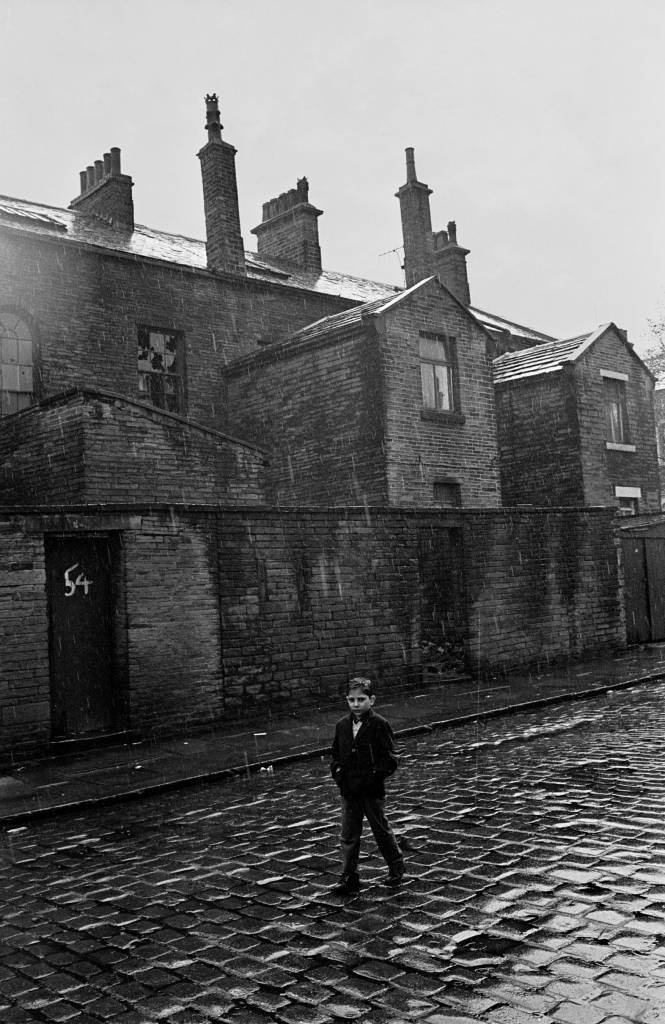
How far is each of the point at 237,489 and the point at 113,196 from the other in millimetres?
12367

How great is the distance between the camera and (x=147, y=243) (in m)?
22.9

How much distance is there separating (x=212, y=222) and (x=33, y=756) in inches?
657

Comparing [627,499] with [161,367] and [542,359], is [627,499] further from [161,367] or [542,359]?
[161,367]

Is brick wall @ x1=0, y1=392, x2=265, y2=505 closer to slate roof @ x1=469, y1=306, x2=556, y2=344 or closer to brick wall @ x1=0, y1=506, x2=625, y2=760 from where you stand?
brick wall @ x1=0, y1=506, x2=625, y2=760

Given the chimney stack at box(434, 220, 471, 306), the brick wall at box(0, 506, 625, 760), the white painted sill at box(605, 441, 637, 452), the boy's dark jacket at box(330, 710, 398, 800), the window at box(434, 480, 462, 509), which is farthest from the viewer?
the chimney stack at box(434, 220, 471, 306)

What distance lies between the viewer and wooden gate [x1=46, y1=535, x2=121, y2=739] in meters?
10.3

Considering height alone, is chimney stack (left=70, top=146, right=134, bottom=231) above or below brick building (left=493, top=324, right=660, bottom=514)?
above

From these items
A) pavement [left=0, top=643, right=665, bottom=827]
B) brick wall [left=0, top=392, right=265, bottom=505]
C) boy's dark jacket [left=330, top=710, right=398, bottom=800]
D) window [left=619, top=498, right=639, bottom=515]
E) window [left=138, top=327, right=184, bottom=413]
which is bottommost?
pavement [left=0, top=643, right=665, bottom=827]

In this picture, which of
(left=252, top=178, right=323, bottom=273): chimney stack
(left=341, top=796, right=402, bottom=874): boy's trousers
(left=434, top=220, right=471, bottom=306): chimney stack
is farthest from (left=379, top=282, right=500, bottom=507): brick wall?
(left=341, top=796, right=402, bottom=874): boy's trousers

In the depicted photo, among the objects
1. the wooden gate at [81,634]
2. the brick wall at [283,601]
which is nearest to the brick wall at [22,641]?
the brick wall at [283,601]

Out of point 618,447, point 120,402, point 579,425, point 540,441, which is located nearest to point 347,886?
point 120,402

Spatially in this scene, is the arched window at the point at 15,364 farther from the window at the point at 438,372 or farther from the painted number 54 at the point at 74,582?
the painted number 54 at the point at 74,582

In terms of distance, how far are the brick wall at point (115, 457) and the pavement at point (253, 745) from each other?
498cm

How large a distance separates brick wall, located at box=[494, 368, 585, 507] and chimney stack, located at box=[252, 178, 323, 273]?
8138 millimetres
